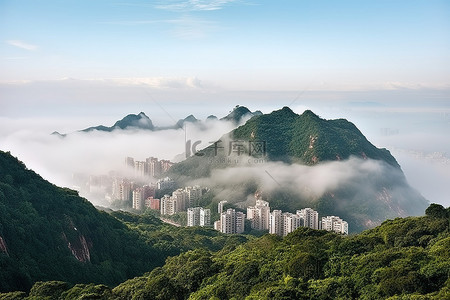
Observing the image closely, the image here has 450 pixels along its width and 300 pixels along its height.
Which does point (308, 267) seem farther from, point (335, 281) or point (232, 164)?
point (232, 164)

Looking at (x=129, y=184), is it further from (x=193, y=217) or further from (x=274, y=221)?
(x=274, y=221)

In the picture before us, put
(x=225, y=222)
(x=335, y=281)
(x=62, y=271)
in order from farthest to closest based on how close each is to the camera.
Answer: (x=225, y=222) → (x=62, y=271) → (x=335, y=281)

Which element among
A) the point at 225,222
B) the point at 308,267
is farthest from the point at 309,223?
the point at 308,267

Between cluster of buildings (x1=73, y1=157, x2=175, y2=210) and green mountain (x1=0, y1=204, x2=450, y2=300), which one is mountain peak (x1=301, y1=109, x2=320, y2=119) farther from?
green mountain (x1=0, y1=204, x2=450, y2=300)

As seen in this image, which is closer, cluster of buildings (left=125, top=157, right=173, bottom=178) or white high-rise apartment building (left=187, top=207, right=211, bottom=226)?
white high-rise apartment building (left=187, top=207, right=211, bottom=226)

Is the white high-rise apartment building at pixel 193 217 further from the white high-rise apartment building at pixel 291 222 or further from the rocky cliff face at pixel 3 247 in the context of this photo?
the rocky cliff face at pixel 3 247

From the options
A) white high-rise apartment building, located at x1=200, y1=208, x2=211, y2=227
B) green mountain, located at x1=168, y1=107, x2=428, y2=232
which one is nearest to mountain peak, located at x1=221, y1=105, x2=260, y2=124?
green mountain, located at x1=168, y1=107, x2=428, y2=232

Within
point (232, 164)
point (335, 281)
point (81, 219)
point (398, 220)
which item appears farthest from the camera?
point (232, 164)
